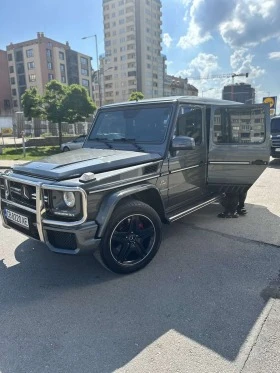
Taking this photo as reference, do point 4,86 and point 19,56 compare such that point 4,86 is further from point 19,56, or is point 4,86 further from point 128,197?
point 128,197

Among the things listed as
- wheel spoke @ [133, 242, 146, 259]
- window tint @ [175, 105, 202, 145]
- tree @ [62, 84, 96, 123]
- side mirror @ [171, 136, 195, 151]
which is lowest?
wheel spoke @ [133, 242, 146, 259]

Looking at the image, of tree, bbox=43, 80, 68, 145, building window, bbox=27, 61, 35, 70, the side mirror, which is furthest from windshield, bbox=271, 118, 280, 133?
building window, bbox=27, 61, 35, 70

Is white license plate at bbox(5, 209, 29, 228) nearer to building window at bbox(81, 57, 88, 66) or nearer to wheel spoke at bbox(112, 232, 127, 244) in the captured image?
wheel spoke at bbox(112, 232, 127, 244)

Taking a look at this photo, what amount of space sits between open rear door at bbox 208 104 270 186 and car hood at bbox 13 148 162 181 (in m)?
1.49

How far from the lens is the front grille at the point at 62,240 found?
2.95 metres

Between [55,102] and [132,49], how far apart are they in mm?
62240

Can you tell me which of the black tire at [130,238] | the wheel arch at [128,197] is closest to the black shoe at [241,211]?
the wheel arch at [128,197]

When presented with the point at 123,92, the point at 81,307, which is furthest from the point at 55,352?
the point at 123,92

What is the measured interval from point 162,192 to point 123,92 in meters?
78.5

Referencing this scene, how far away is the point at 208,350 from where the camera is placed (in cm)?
229

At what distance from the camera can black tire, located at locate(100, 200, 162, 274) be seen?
3.18 meters

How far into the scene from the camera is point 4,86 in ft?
232

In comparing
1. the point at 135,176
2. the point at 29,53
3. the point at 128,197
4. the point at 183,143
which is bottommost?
the point at 128,197

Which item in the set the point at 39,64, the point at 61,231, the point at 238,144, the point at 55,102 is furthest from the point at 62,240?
the point at 39,64
